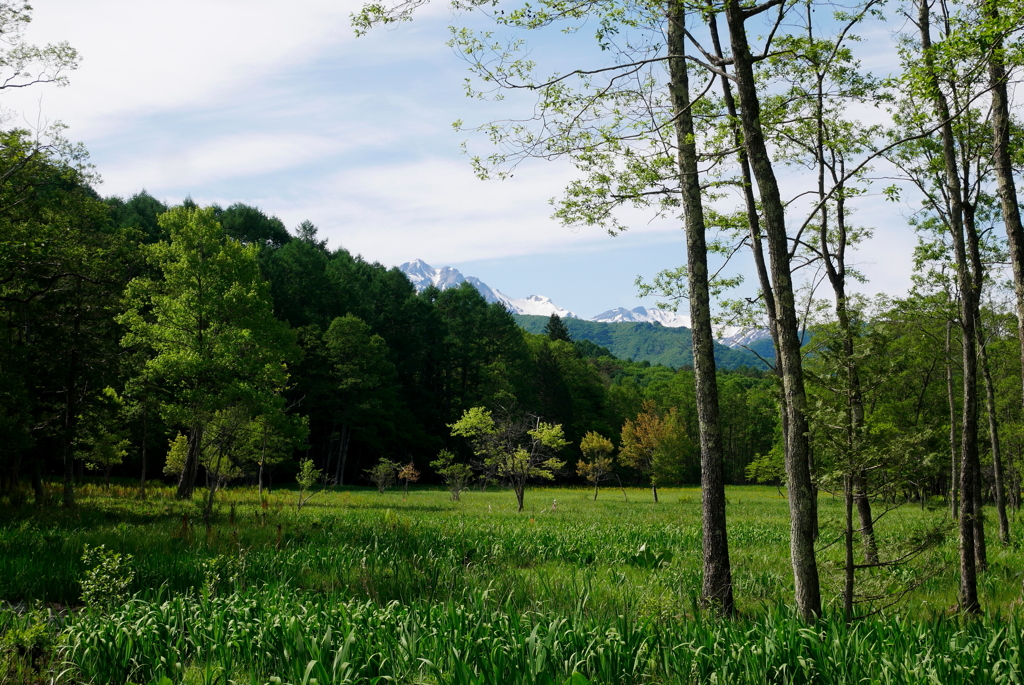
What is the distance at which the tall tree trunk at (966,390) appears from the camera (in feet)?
23.4

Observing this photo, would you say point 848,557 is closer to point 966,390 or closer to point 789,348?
point 789,348

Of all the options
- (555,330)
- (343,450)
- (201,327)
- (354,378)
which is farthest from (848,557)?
(555,330)

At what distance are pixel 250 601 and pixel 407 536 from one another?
223 inches

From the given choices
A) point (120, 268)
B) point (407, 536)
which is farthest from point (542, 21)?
point (120, 268)

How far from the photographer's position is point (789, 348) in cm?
545

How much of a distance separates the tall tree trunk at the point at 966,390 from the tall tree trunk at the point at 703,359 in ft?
8.09

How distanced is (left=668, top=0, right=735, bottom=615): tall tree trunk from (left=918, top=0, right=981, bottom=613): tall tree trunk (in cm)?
247

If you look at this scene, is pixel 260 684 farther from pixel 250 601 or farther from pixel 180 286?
pixel 180 286

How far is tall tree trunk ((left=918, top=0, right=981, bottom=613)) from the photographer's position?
23.4 feet

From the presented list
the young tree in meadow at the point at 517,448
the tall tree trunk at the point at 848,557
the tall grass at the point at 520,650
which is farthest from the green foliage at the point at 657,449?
the tall grass at the point at 520,650

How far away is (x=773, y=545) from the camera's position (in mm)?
13531

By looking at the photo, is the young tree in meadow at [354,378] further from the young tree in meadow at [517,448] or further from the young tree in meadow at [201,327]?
the young tree in meadow at [201,327]

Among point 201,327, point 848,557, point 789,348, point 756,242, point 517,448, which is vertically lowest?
point 517,448

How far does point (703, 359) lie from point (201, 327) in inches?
838
